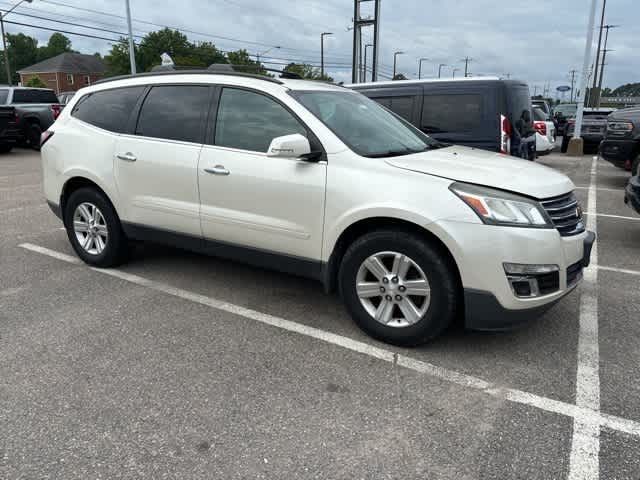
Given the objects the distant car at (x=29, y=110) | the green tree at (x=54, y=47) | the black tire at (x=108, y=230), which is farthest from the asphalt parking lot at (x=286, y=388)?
the green tree at (x=54, y=47)

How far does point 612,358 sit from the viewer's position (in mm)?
3160

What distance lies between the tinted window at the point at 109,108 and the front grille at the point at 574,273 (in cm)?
365

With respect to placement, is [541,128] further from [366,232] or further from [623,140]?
[366,232]

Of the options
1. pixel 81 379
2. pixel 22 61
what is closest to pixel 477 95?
pixel 81 379

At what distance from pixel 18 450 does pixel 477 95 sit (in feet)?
19.3

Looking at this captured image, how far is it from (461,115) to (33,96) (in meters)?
14.5

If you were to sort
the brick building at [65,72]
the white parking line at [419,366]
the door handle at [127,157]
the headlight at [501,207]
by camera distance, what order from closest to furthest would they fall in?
the white parking line at [419,366] → the headlight at [501,207] → the door handle at [127,157] → the brick building at [65,72]

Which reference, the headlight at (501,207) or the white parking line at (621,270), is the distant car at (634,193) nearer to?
the white parking line at (621,270)

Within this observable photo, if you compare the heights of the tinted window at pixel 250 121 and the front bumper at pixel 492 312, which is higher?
the tinted window at pixel 250 121

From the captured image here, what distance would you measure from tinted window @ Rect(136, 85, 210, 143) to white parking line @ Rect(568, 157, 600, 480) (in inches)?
121

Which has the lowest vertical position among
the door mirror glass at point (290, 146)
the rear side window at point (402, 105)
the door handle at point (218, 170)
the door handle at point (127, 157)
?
the door handle at point (218, 170)

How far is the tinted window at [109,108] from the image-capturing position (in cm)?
440

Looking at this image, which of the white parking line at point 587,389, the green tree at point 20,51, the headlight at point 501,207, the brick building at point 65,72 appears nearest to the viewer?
the white parking line at point 587,389

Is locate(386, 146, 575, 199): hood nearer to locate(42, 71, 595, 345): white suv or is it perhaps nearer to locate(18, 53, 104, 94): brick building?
locate(42, 71, 595, 345): white suv
